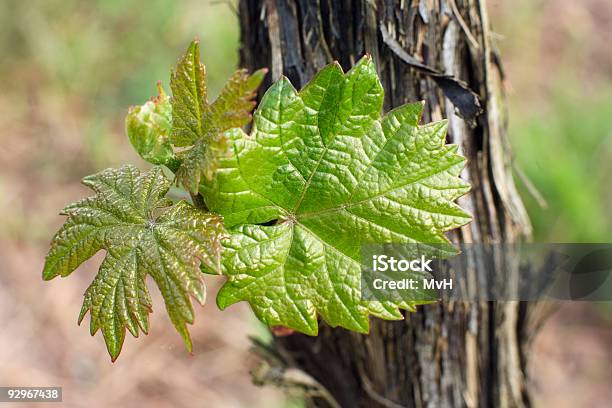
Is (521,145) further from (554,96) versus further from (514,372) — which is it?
(514,372)

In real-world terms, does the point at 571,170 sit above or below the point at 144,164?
below

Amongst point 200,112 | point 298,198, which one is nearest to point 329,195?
point 298,198

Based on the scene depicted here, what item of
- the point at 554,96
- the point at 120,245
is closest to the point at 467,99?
the point at 120,245

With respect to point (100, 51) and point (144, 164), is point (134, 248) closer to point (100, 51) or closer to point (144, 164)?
point (144, 164)

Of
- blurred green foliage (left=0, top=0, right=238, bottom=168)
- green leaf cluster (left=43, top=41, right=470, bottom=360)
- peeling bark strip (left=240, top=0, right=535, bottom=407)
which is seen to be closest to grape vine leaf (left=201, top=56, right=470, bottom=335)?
green leaf cluster (left=43, top=41, right=470, bottom=360)

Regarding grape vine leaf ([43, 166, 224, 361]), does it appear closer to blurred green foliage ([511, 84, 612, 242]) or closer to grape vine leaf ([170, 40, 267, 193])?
grape vine leaf ([170, 40, 267, 193])

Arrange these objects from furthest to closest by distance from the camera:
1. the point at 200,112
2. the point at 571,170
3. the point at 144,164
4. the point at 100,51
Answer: the point at 100,51 < the point at 144,164 < the point at 571,170 < the point at 200,112

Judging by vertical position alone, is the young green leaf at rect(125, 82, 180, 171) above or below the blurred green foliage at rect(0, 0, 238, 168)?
below
